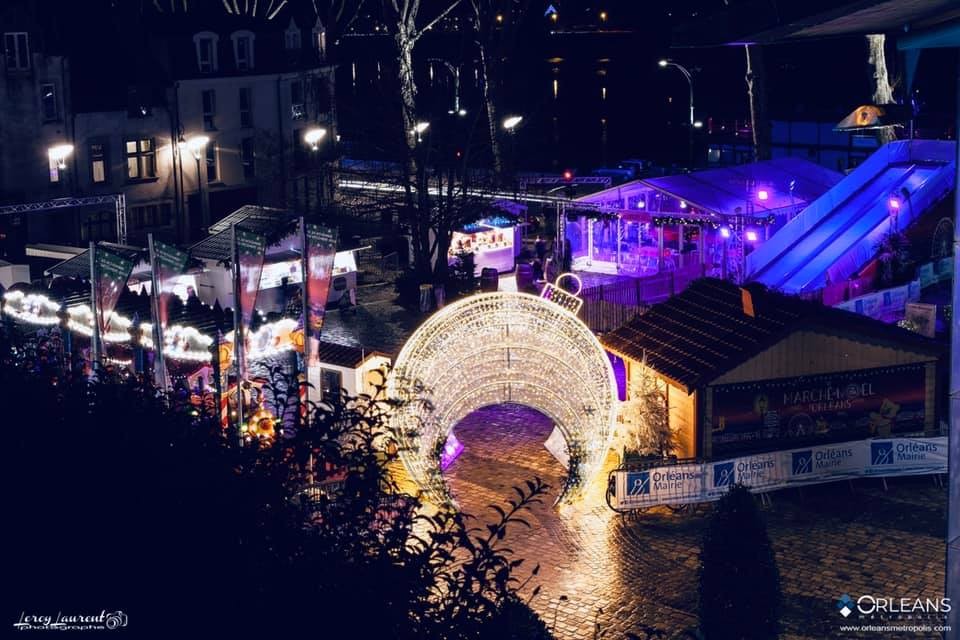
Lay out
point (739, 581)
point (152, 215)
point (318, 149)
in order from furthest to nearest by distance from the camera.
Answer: point (318, 149)
point (152, 215)
point (739, 581)

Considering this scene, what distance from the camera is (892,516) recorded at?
2048 cm

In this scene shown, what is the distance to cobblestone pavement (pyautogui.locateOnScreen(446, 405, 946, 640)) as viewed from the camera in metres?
17.3

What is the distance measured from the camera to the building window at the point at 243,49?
47.4 meters

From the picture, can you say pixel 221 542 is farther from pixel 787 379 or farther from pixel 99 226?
pixel 99 226

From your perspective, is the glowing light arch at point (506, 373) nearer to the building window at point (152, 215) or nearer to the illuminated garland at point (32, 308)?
the illuminated garland at point (32, 308)

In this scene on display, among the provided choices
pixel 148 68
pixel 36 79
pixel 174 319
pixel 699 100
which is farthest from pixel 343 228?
pixel 699 100

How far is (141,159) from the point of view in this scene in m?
44.2

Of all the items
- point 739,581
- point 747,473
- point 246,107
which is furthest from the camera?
point 246,107

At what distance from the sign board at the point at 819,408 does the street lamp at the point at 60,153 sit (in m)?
27.0

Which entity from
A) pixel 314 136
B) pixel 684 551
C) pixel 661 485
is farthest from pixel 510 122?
pixel 684 551

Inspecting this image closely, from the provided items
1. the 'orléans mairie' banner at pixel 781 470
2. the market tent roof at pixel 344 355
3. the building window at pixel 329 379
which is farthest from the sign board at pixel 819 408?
the building window at pixel 329 379

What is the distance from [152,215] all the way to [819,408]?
28615 millimetres

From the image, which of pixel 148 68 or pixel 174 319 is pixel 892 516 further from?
pixel 148 68

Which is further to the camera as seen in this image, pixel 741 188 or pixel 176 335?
pixel 741 188
